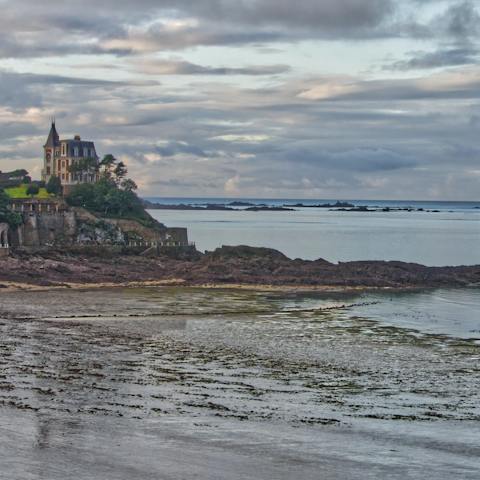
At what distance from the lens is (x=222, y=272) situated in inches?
3605

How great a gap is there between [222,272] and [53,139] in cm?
8157

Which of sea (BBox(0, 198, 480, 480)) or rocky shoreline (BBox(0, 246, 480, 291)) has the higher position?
rocky shoreline (BBox(0, 246, 480, 291))

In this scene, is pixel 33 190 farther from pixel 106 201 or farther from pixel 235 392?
pixel 235 392

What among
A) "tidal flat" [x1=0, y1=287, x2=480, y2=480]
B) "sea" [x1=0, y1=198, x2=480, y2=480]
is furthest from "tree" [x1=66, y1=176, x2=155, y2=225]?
"tidal flat" [x1=0, y1=287, x2=480, y2=480]

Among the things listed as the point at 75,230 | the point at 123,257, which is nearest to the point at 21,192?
the point at 75,230

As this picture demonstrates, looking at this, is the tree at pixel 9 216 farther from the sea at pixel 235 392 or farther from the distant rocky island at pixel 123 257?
the sea at pixel 235 392

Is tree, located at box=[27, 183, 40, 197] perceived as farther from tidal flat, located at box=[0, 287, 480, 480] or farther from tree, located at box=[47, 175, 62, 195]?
tidal flat, located at box=[0, 287, 480, 480]

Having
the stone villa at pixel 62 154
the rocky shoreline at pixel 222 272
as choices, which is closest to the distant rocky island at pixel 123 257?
the rocky shoreline at pixel 222 272

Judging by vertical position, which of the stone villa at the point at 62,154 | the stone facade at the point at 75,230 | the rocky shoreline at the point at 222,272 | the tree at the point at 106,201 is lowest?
the rocky shoreline at the point at 222,272

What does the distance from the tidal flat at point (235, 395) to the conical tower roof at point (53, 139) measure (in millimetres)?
101650

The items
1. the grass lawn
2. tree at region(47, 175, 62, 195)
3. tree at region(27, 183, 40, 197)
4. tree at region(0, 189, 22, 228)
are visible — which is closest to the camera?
tree at region(0, 189, 22, 228)

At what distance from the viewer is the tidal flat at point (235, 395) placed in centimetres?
2586

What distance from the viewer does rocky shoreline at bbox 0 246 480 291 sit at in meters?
86.8

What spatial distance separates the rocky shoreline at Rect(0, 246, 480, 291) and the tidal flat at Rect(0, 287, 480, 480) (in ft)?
70.3
